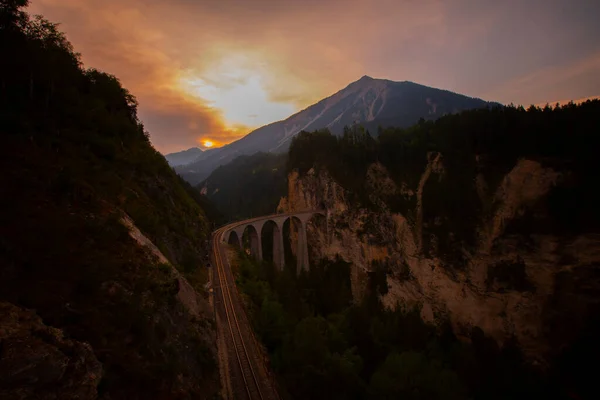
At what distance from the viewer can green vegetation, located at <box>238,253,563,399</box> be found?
60.0 ft

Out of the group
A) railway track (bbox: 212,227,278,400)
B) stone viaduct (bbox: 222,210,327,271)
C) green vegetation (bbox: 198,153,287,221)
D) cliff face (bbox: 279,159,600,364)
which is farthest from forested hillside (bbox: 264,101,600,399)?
green vegetation (bbox: 198,153,287,221)

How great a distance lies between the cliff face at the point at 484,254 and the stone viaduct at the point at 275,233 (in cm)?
699

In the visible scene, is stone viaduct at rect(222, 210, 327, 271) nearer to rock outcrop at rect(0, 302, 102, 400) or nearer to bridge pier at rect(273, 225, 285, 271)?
bridge pier at rect(273, 225, 285, 271)

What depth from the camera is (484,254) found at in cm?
4538

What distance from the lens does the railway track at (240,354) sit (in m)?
13.3

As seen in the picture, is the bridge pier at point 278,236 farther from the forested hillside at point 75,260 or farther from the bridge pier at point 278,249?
the forested hillside at point 75,260

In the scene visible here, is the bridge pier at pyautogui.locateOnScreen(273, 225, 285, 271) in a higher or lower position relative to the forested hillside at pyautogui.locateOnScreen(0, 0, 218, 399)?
lower

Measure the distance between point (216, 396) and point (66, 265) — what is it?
757 centimetres

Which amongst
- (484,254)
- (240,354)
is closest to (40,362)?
(240,354)

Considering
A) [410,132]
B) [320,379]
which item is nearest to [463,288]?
[410,132]

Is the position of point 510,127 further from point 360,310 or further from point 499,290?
point 360,310

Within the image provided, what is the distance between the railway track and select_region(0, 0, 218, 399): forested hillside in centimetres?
197

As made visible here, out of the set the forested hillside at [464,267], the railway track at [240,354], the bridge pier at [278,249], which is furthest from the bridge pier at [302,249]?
the railway track at [240,354]

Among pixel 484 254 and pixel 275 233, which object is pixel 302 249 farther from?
pixel 484 254
